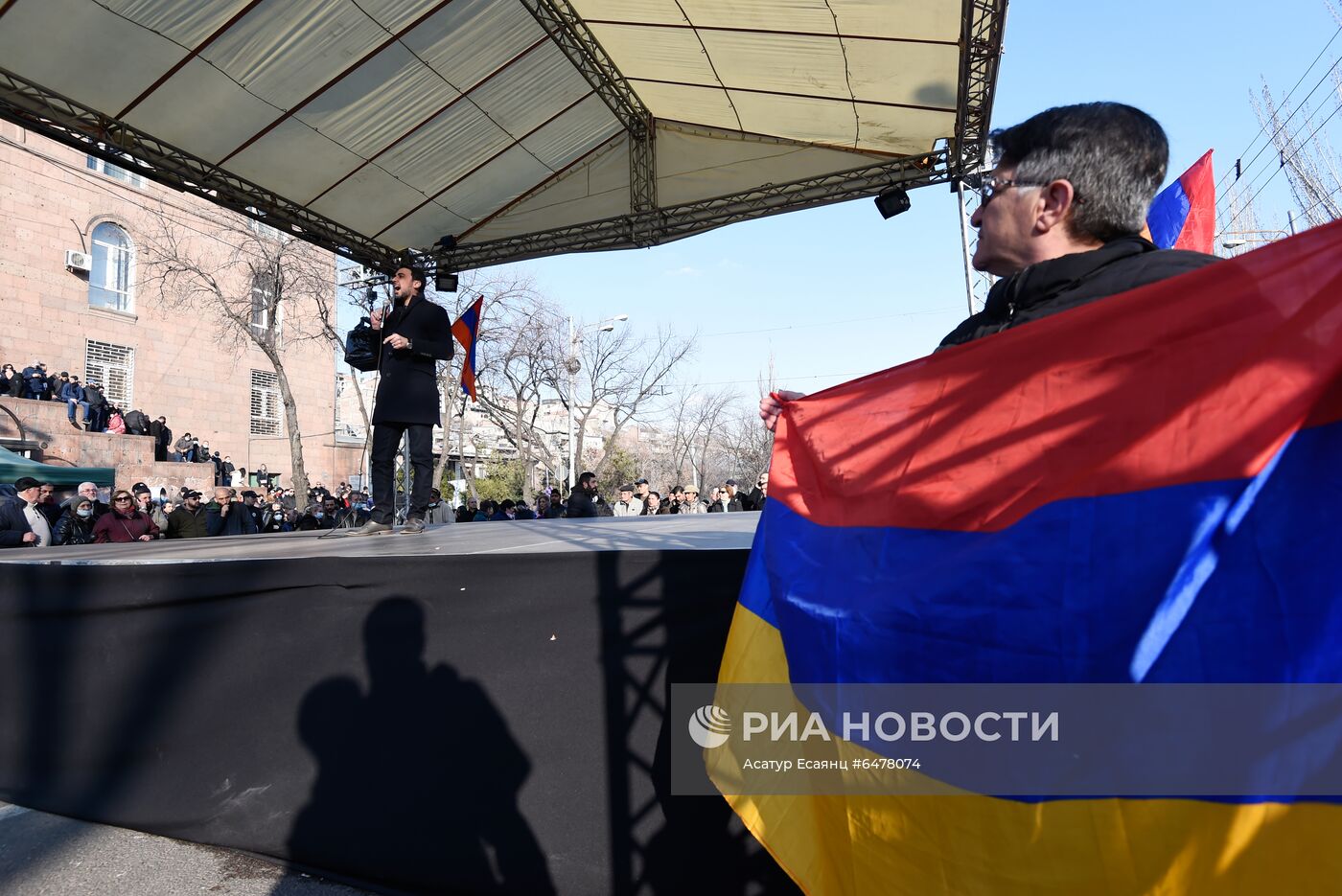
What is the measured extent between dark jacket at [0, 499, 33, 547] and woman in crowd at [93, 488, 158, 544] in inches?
25.9

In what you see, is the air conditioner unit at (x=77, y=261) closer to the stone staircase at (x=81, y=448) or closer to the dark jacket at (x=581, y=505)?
the stone staircase at (x=81, y=448)

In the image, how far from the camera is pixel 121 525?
7.92 m

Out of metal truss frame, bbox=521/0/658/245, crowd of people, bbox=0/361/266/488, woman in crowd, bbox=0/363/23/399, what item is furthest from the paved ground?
woman in crowd, bbox=0/363/23/399

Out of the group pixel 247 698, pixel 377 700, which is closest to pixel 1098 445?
pixel 377 700

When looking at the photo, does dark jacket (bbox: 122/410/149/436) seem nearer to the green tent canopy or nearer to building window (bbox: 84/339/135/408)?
building window (bbox: 84/339/135/408)

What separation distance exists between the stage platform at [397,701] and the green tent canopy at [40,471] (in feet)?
26.6

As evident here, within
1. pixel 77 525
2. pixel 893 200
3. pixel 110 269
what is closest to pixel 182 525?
pixel 77 525

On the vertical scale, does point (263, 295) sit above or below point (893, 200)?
above

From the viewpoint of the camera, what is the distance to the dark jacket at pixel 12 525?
690 cm

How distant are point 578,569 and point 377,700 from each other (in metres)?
1.07

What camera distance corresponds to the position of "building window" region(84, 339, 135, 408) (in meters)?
23.9

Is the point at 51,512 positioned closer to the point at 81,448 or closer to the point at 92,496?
the point at 92,496

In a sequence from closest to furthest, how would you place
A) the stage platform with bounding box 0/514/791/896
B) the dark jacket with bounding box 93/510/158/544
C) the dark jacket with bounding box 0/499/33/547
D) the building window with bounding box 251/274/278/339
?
the stage platform with bounding box 0/514/791/896, the dark jacket with bounding box 0/499/33/547, the dark jacket with bounding box 93/510/158/544, the building window with bounding box 251/274/278/339

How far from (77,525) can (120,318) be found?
20362 mm
